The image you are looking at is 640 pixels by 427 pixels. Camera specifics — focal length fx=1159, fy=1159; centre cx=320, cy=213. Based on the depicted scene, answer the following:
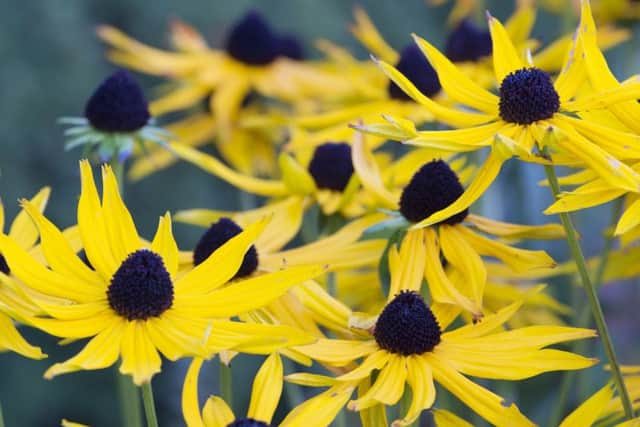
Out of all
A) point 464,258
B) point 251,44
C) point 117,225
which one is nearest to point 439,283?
point 464,258

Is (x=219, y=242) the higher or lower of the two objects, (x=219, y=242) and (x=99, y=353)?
the higher

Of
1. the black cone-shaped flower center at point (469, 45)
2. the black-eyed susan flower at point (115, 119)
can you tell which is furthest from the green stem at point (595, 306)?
the black cone-shaped flower center at point (469, 45)

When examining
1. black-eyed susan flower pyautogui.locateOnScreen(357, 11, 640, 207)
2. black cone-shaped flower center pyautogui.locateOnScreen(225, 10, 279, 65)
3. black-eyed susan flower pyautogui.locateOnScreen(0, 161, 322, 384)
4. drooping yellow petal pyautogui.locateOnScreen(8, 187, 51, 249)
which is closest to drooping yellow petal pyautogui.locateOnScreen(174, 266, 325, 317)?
black-eyed susan flower pyautogui.locateOnScreen(0, 161, 322, 384)

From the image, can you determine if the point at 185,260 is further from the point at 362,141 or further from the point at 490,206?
the point at 490,206

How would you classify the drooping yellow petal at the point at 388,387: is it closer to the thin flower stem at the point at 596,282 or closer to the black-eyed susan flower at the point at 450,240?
the black-eyed susan flower at the point at 450,240

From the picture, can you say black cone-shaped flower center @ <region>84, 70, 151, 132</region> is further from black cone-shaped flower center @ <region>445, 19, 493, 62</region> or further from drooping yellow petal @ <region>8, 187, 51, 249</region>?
black cone-shaped flower center @ <region>445, 19, 493, 62</region>

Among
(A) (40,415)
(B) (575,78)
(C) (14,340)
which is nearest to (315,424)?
(C) (14,340)

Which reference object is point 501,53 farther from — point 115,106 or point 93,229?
point 115,106
